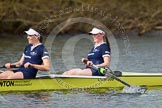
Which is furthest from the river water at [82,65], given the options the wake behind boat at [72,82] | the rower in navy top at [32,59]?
the rower in navy top at [32,59]

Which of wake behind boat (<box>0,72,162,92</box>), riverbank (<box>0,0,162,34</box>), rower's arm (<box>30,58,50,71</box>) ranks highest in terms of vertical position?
riverbank (<box>0,0,162,34</box>)

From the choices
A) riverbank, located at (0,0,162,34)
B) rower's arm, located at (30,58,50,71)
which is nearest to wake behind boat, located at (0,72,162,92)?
rower's arm, located at (30,58,50,71)

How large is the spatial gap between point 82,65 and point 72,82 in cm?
760

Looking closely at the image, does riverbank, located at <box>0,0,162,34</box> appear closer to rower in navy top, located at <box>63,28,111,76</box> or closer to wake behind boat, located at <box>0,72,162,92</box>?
wake behind boat, located at <box>0,72,162,92</box>

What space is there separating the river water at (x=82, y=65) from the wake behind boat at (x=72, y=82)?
15 cm

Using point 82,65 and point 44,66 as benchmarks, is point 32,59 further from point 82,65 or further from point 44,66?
point 82,65

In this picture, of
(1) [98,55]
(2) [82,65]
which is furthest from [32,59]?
(2) [82,65]

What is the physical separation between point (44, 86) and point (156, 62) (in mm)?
8924

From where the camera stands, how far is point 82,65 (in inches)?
899

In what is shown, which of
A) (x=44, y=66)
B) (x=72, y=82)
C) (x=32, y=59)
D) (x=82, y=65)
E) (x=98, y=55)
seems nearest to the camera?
(x=44, y=66)

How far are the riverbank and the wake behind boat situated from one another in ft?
64.6

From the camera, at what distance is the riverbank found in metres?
36.3

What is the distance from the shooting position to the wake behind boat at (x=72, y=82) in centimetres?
1483

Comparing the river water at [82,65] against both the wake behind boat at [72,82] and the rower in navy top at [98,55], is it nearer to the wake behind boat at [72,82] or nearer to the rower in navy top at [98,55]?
the wake behind boat at [72,82]
